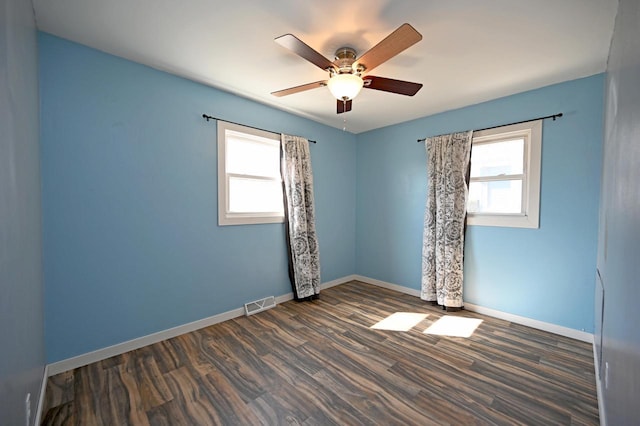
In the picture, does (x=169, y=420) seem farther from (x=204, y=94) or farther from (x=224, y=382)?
(x=204, y=94)

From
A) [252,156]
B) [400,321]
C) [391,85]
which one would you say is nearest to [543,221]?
[400,321]

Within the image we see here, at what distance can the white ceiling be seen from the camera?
1.57 m

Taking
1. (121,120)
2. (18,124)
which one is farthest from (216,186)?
(18,124)

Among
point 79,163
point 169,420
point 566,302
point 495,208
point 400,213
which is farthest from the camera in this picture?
→ point 400,213

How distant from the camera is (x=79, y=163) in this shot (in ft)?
6.38

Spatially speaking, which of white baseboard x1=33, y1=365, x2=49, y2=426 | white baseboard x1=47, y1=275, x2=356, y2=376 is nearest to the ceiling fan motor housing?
white baseboard x1=47, y1=275, x2=356, y2=376

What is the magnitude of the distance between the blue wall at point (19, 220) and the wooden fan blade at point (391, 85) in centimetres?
194

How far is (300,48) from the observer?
1.58m

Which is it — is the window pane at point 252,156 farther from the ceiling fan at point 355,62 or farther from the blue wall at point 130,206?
the ceiling fan at point 355,62

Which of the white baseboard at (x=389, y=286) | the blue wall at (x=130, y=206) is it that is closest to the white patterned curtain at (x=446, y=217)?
the white baseboard at (x=389, y=286)

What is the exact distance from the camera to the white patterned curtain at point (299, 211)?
330cm

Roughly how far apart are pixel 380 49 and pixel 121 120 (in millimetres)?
2192

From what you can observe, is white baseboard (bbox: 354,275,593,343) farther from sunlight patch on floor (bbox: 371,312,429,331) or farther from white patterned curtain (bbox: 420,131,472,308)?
sunlight patch on floor (bbox: 371,312,429,331)

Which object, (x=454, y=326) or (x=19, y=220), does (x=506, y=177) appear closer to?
(x=454, y=326)
